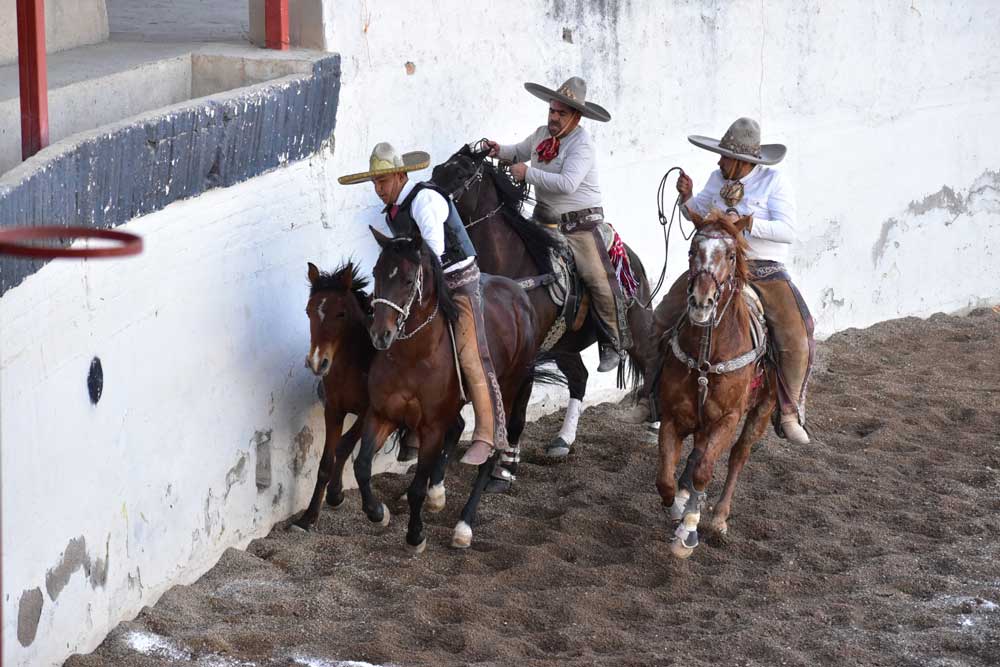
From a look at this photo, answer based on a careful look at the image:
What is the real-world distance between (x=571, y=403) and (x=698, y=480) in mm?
2156

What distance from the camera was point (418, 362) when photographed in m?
6.58

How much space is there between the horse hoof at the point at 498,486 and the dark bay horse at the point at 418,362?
60 cm

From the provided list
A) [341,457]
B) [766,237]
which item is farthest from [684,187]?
[341,457]

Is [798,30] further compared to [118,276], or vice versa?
[798,30]

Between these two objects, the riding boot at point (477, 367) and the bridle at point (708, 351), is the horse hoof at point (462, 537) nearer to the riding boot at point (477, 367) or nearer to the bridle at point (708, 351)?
the riding boot at point (477, 367)

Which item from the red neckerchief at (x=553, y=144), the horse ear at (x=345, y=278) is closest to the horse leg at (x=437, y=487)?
the horse ear at (x=345, y=278)

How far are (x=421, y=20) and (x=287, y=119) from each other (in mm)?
1425

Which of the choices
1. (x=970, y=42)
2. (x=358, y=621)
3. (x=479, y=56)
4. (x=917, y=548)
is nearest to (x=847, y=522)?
(x=917, y=548)

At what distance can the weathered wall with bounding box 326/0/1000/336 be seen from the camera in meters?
7.90

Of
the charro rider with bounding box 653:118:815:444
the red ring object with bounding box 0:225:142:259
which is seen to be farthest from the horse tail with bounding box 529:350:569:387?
the red ring object with bounding box 0:225:142:259

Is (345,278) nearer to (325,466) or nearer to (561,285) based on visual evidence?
(325,466)

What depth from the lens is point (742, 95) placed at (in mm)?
10406

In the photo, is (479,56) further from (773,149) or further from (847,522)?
(847,522)

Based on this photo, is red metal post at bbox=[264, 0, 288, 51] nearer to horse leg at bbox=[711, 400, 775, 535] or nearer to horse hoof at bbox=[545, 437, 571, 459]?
horse hoof at bbox=[545, 437, 571, 459]
